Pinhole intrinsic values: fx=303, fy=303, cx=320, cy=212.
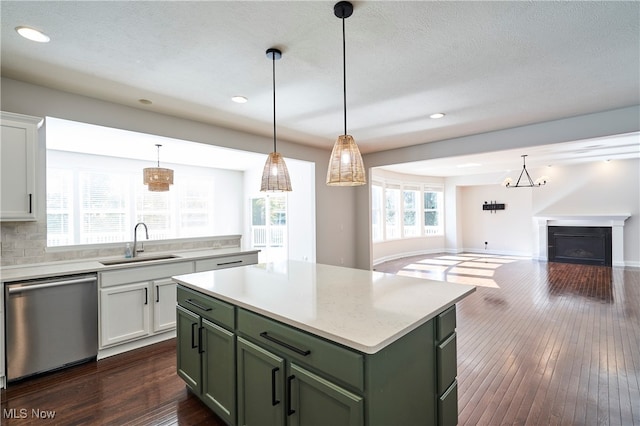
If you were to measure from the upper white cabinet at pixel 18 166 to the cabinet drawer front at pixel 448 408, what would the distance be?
350 centimetres

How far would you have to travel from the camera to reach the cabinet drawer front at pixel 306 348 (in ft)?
3.94

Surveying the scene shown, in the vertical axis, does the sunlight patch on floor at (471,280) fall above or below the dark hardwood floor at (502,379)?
above

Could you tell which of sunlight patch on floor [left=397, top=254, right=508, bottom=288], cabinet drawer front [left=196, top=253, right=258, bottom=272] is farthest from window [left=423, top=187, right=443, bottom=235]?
cabinet drawer front [left=196, top=253, right=258, bottom=272]

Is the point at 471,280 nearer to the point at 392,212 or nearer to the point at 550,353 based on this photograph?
the point at 550,353

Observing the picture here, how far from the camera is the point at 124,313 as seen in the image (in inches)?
119

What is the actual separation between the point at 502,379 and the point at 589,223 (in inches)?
296

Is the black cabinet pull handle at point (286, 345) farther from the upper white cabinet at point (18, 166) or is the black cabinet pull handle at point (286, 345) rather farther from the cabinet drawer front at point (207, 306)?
the upper white cabinet at point (18, 166)

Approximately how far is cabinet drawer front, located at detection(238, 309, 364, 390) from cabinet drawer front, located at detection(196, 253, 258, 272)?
83.0 inches

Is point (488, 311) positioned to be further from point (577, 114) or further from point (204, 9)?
point (204, 9)

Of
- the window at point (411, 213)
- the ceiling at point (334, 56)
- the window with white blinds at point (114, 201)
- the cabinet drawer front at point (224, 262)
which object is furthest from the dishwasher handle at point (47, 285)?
the window at point (411, 213)

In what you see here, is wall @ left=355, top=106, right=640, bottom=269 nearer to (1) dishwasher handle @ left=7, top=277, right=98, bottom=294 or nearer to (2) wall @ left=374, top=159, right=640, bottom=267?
(2) wall @ left=374, top=159, right=640, bottom=267

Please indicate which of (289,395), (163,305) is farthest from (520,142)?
(163,305)

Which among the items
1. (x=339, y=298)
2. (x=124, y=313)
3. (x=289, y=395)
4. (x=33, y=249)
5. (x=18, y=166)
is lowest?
(x=124, y=313)

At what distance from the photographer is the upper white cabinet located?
2.51 m
